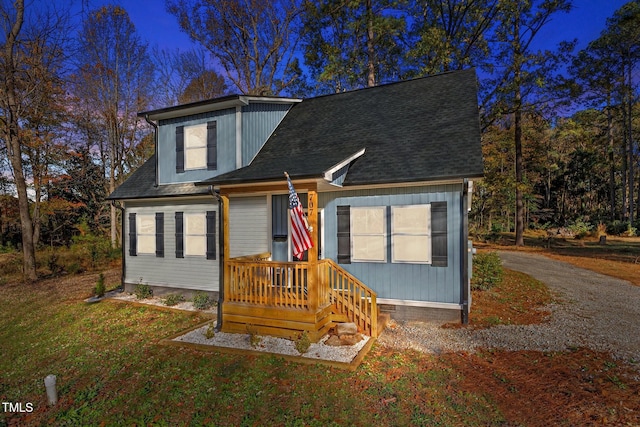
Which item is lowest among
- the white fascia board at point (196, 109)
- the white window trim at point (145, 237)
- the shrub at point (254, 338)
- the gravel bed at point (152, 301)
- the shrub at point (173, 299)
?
the gravel bed at point (152, 301)

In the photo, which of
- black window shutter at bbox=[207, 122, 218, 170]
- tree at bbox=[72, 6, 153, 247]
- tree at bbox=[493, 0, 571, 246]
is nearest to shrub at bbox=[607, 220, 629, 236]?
tree at bbox=[493, 0, 571, 246]

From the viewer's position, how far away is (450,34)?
17672mm

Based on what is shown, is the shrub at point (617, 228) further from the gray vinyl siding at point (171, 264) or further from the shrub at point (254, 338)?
the shrub at point (254, 338)

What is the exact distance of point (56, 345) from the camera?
6848 mm

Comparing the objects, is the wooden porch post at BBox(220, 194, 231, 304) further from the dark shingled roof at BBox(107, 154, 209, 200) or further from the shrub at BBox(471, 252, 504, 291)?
the shrub at BBox(471, 252, 504, 291)

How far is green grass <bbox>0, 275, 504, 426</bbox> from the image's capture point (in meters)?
4.04

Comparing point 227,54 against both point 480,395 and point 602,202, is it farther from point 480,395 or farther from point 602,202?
point 602,202

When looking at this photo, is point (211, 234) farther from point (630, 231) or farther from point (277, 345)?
point (630, 231)

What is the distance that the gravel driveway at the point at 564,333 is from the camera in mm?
5910

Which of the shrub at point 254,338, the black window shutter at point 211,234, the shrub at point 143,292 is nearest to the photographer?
the shrub at point 254,338

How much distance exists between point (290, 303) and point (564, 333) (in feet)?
17.3

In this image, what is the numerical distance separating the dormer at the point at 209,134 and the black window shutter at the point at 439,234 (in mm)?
5015

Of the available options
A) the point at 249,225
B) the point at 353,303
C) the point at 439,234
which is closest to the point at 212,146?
the point at 249,225

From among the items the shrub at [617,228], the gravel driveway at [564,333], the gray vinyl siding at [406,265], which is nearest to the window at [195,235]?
the gray vinyl siding at [406,265]
